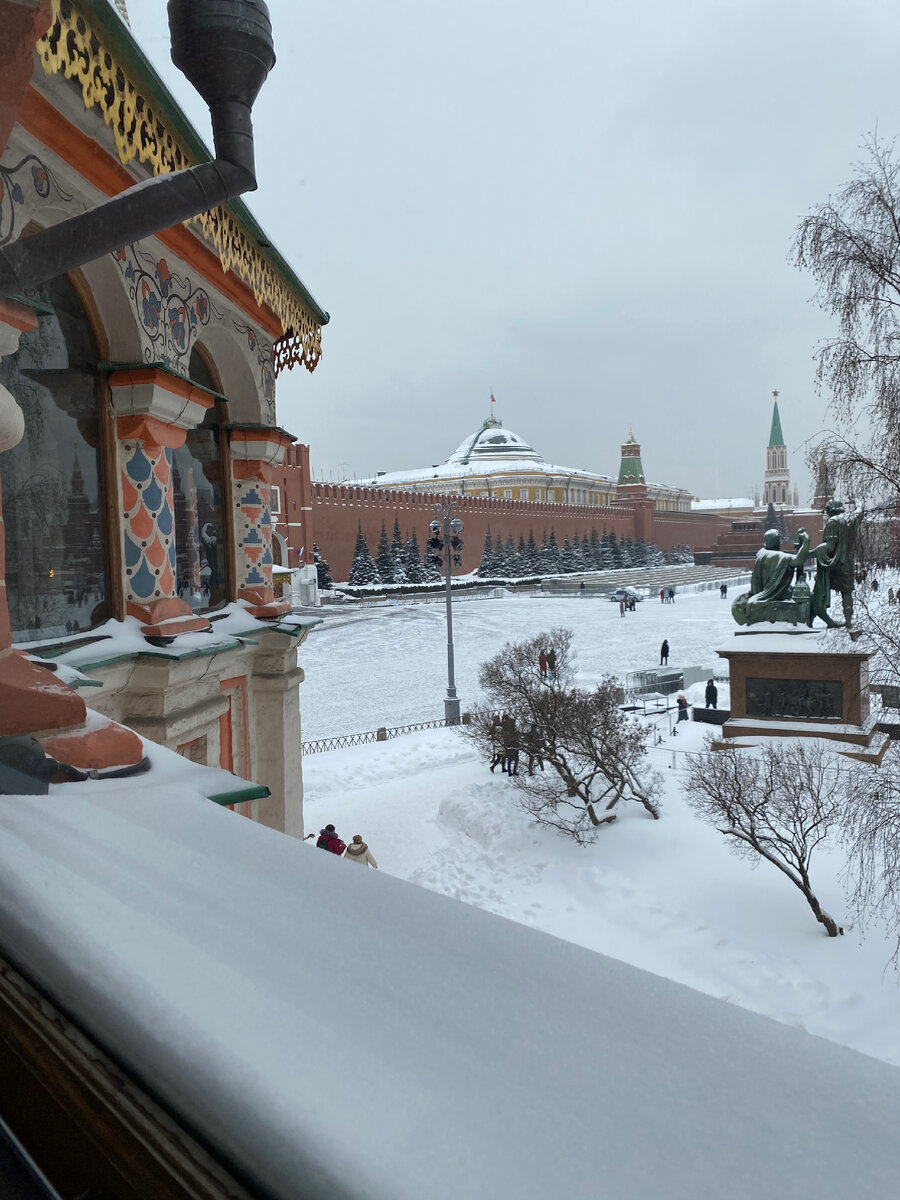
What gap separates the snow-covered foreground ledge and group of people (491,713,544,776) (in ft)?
33.1

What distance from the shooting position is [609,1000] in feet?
2.51

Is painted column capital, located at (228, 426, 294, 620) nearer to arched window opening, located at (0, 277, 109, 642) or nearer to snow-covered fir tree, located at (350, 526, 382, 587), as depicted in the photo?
arched window opening, located at (0, 277, 109, 642)

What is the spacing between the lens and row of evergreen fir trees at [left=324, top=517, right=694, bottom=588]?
143 feet

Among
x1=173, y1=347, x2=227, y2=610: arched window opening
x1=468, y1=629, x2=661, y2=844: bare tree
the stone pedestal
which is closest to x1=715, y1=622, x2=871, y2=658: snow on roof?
the stone pedestal

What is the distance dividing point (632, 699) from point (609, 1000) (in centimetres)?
1608

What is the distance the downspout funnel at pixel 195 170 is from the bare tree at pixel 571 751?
28.8 ft

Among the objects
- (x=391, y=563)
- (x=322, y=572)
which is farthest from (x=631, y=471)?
(x=322, y=572)

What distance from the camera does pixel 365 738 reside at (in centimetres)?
1349

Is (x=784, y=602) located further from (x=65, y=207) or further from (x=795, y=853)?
(x=65, y=207)

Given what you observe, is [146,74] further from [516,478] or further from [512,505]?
[516,478]

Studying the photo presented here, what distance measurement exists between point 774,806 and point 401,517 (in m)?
41.5

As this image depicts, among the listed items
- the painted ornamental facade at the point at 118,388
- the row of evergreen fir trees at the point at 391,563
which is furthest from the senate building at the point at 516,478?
the painted ornamental facade at the point at 118,388

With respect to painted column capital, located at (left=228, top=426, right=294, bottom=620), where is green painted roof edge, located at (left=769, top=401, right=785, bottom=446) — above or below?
above

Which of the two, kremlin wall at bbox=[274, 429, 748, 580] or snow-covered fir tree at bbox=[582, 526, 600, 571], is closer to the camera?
kremlin wall at bbox=[274, 429, 748, 580]
